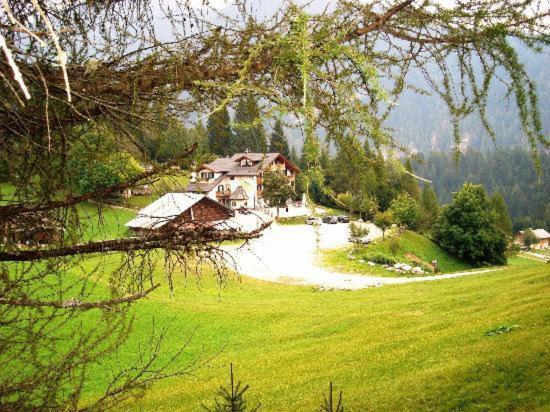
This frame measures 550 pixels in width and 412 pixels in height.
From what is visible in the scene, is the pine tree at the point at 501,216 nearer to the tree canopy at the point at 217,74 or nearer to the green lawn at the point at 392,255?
the green lawn at the point at 392,255

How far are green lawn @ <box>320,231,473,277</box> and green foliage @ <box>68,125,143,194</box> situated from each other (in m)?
29.3

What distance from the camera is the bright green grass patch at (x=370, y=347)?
8.84 metres

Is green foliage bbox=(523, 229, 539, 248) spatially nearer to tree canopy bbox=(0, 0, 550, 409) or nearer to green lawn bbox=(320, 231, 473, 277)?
green lawn bbox=(320, 231, 473, 277)

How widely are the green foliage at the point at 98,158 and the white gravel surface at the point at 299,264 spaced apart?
19.2 m

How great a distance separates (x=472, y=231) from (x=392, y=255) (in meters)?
11.6

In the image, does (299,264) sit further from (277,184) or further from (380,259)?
(277,184)

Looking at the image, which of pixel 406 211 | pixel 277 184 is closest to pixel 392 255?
pixel 406 211

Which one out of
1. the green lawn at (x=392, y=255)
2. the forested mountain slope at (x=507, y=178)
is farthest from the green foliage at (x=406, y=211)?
the forested mountain slope at (x=507, y=178)

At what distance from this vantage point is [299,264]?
3284 centimetres

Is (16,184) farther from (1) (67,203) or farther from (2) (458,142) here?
(2) (458,142)

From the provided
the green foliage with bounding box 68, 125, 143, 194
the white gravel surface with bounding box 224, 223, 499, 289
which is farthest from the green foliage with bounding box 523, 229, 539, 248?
the green foliage with bounding box 68, 125, 143, 194

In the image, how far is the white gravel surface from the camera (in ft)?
94.8

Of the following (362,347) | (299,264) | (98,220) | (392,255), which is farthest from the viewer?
(392,255)

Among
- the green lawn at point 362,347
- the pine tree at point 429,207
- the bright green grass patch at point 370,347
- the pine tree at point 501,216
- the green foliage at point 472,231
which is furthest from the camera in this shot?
the pine tree at point 501,216
